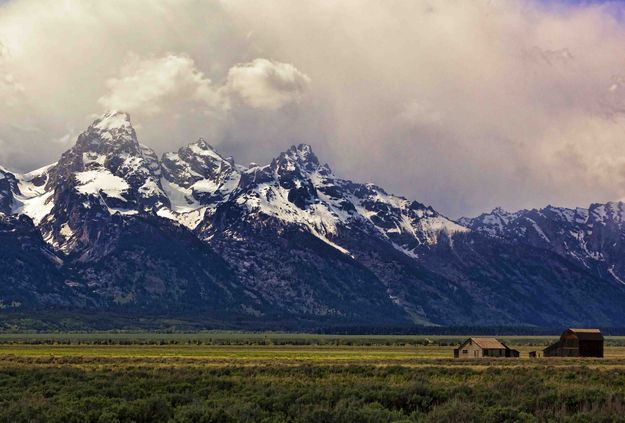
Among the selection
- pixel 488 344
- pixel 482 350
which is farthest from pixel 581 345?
pixel 482 350

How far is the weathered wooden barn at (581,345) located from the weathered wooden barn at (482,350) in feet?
39.4

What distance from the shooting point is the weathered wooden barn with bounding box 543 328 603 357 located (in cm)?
16225

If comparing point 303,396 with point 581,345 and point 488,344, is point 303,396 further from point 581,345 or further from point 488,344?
point 581,345

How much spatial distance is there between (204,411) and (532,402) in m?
23.6

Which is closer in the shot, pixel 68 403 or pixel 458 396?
pixel 68 403

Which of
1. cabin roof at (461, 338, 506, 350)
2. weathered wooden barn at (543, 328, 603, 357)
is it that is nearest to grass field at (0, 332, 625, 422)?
cabin roof at (461, 338, 506, 350)

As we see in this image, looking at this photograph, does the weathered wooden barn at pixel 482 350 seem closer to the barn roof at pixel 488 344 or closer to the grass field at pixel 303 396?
the barn roof at pixel 488 344

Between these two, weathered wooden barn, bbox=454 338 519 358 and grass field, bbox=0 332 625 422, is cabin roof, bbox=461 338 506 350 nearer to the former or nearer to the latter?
weathered wooden barn, bbox=454 338 519 358

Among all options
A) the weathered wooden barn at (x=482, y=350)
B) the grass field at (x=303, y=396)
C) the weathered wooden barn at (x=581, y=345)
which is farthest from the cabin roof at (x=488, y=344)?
the grass field at (x=303, y=396)

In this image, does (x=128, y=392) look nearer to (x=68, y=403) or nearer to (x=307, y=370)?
(x=68, y=403)

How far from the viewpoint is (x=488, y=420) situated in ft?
179

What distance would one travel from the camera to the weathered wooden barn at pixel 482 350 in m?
155

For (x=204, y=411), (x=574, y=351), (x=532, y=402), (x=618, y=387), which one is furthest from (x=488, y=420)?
(x=574, y=351)

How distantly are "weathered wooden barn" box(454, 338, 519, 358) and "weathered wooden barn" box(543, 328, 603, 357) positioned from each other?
1200cm
